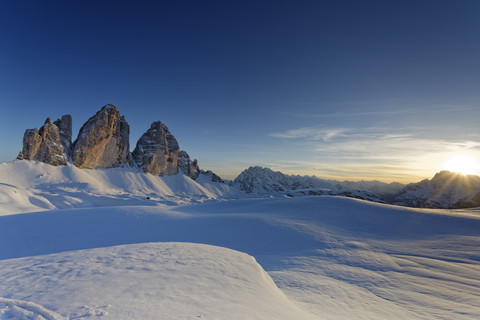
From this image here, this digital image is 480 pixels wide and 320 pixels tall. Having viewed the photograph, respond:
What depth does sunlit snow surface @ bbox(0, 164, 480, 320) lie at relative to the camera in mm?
4344

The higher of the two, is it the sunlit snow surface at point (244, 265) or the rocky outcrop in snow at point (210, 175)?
the rocky outcrop in snow at point (210, 175)

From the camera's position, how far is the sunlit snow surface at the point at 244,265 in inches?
171

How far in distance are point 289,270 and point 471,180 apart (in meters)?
207

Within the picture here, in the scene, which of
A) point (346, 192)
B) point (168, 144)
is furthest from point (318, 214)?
point (346, 192)

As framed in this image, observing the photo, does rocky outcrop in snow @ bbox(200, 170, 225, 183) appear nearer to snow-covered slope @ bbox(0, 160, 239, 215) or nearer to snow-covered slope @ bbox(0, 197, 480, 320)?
snow-covered slope @ bbox(0, 160, 239, 215)

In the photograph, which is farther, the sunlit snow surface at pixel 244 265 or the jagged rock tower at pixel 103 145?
the jagged rock tower at pixel 103 145

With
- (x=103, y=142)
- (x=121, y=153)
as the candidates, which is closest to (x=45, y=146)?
(x=103, y=142)

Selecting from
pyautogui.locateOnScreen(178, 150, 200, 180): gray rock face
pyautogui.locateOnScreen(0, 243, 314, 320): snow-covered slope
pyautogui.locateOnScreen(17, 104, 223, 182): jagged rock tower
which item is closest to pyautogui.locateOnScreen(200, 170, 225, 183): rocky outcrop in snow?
pyautogui.locateOnScreen(178, 150, 200, 180): gray rock face

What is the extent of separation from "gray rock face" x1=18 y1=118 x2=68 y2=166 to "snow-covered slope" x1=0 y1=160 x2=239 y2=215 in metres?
2.41

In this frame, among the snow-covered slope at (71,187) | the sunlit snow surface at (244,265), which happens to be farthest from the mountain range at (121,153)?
the sunlit snow surface at (244,265)

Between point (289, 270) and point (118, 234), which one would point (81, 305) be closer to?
point (289, 270)

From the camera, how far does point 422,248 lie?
14.8 m

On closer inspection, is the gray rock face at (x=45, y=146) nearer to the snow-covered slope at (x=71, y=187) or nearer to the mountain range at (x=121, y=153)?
the mountain range at (x=121, y=153)

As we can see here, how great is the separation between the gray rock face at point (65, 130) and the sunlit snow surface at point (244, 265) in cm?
7979
